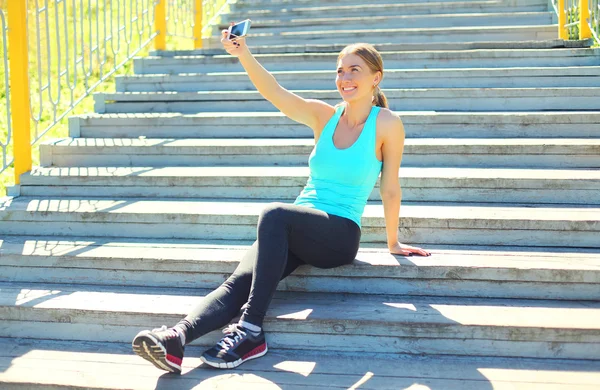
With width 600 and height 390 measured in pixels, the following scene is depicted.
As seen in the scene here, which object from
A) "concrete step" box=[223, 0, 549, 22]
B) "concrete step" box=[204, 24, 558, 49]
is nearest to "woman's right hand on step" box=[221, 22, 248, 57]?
"concrete step" box=[204, 24, 558, 49]

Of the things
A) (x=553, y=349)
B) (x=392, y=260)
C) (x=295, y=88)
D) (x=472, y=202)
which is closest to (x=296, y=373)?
(x=392, y=260)

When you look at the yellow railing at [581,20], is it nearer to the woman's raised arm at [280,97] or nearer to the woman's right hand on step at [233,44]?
the woman's raised arm at [280,97]

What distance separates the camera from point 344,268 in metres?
3.13

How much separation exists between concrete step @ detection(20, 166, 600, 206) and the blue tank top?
688 millimetres

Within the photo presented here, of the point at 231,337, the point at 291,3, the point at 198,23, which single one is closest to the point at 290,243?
the point at 231,337

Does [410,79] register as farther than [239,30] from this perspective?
Yes

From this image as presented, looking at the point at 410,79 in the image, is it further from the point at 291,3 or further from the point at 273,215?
the point at 291,3

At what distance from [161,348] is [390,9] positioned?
15.8 feet

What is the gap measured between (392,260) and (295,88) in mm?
2089

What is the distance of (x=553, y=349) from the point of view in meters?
2.79

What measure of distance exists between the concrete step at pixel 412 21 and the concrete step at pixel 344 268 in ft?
11.1

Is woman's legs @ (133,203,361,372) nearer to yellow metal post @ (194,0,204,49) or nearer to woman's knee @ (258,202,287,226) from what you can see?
woman's knee @ (258,202,287,226)

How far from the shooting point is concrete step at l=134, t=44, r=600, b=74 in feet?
15.8

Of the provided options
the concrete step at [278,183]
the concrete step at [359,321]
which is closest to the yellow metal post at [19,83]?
the concrete step at [278,183]
